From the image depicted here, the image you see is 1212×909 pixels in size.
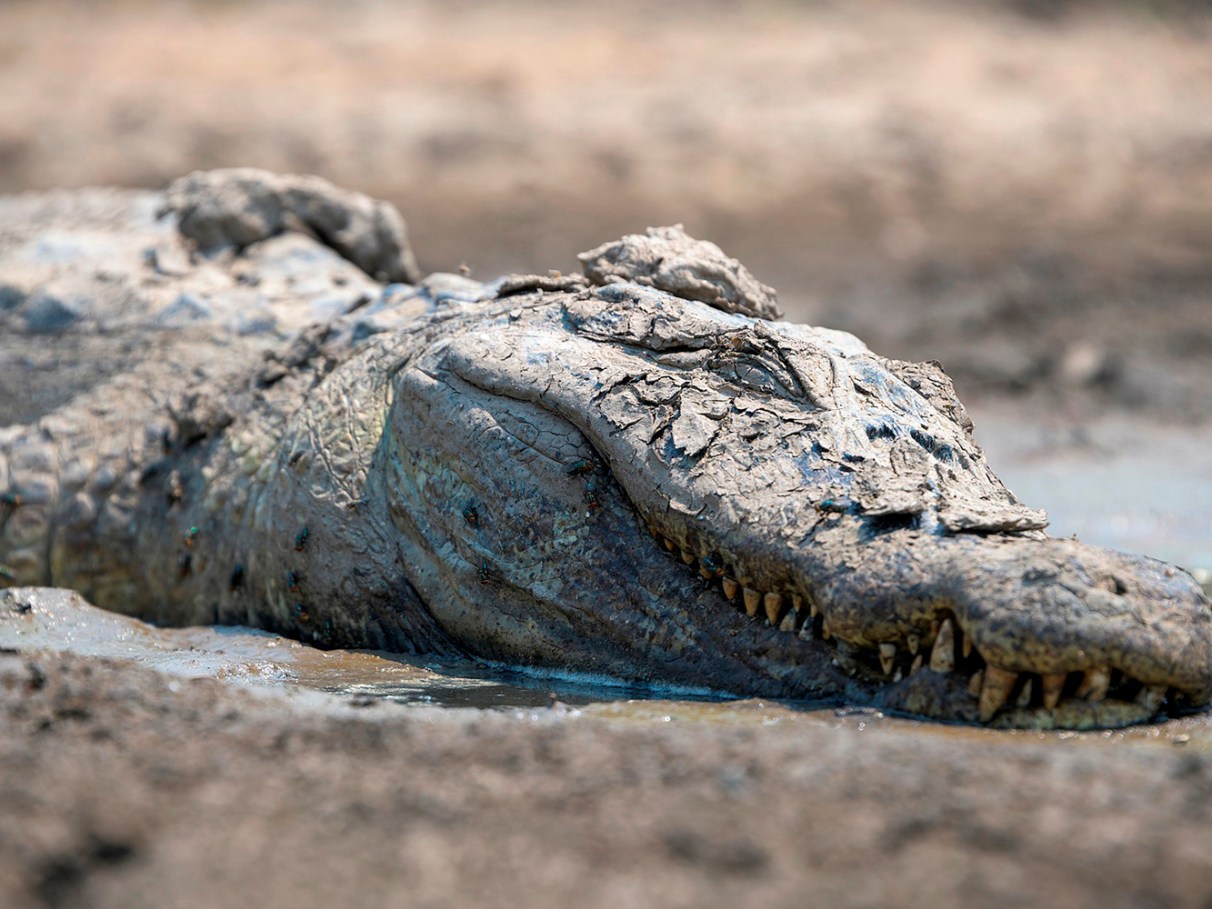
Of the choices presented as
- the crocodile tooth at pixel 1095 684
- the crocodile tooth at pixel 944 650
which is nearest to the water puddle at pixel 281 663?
the crocodile tooth at pixel 944 650

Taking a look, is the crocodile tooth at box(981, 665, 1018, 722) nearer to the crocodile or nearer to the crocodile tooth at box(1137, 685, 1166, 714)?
the crocodile

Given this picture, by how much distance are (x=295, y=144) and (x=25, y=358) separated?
677 centimetres

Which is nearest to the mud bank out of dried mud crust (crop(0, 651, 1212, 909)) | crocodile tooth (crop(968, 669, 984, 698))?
dried mud crust (crop(0, 651, 1212, 909))

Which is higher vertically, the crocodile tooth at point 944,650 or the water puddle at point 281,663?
the crocodile tooth at point 944,650

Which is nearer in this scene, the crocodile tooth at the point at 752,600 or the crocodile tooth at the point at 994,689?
the crocodile tooth at the point at 994,689

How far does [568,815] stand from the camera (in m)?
2.05

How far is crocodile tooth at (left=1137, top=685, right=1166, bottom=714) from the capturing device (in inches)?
114

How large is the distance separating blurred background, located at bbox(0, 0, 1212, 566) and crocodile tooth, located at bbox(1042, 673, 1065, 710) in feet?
16.1

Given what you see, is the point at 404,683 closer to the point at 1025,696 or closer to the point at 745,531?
the point at 745,531

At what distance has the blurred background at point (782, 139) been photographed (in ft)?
30.0

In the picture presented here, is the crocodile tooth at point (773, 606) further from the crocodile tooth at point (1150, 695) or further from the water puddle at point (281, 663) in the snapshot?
the crocodile tooth at point (1150, 695)

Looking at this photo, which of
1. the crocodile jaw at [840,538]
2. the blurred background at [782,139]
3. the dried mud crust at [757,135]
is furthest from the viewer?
the dried mud crust at [757,135]

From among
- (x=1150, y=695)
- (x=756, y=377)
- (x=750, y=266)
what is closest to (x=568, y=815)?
(x=1150, y=695)

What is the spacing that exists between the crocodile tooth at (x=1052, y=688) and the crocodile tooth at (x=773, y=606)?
24.2 inches
